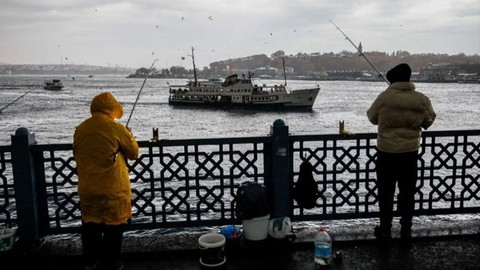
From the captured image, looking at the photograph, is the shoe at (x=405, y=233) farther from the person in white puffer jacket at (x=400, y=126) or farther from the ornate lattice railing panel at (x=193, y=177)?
the ornate lattice railing panel at (x=193, y=177)

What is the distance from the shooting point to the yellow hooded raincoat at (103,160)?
3.42m

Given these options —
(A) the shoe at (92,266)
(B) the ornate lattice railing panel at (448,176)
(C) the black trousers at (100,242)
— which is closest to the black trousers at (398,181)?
(B) the ornate lattice railing panel at (448,176)

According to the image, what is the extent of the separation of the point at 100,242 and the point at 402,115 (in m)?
3.10

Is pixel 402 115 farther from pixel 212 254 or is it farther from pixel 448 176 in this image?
pixel 212 254

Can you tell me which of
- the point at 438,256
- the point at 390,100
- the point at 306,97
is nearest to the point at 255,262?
the point at 438,256

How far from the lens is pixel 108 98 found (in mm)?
3502

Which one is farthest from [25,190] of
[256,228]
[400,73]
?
[400,73]

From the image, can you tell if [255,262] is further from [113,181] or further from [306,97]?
[306,97]

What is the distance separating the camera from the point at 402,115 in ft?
13.3

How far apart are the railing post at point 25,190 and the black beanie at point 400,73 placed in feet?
12.3

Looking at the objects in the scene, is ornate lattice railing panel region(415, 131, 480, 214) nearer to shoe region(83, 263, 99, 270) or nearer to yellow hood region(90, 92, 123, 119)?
yellow hood region(90, 92, 123, 119)

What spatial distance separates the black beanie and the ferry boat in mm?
63168

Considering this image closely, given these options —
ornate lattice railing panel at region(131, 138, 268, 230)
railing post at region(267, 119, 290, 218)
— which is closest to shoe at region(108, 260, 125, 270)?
ornate lattice railing panel at region(131, 138, 268, 230)

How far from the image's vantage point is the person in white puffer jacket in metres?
4.07
